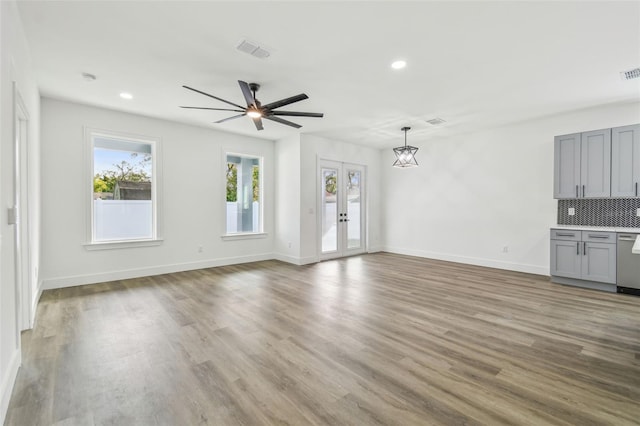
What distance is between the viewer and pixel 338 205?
7301mm

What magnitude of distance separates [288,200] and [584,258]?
5363 millimetres

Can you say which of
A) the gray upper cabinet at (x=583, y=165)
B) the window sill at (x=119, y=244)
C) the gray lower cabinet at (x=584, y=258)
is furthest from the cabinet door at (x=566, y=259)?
the window sill at (x=119, y=244)

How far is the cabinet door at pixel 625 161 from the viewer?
430 cm

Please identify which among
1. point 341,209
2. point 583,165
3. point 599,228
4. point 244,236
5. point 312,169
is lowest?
point 244,236

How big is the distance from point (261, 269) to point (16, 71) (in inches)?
173

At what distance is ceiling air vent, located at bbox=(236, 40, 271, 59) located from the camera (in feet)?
9.46

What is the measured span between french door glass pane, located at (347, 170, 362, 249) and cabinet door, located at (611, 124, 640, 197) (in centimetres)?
476

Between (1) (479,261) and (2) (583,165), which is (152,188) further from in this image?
(2) (583,165)

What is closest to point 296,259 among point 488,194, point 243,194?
point 243,194

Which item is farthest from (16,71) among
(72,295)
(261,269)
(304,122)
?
(261,269)

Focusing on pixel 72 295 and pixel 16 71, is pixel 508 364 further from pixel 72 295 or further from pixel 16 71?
pixel 72 295

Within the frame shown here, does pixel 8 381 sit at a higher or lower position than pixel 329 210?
lower

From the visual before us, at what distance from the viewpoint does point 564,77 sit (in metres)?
3.66

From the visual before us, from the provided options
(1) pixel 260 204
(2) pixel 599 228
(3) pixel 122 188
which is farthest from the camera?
(1) pixel 260 204
